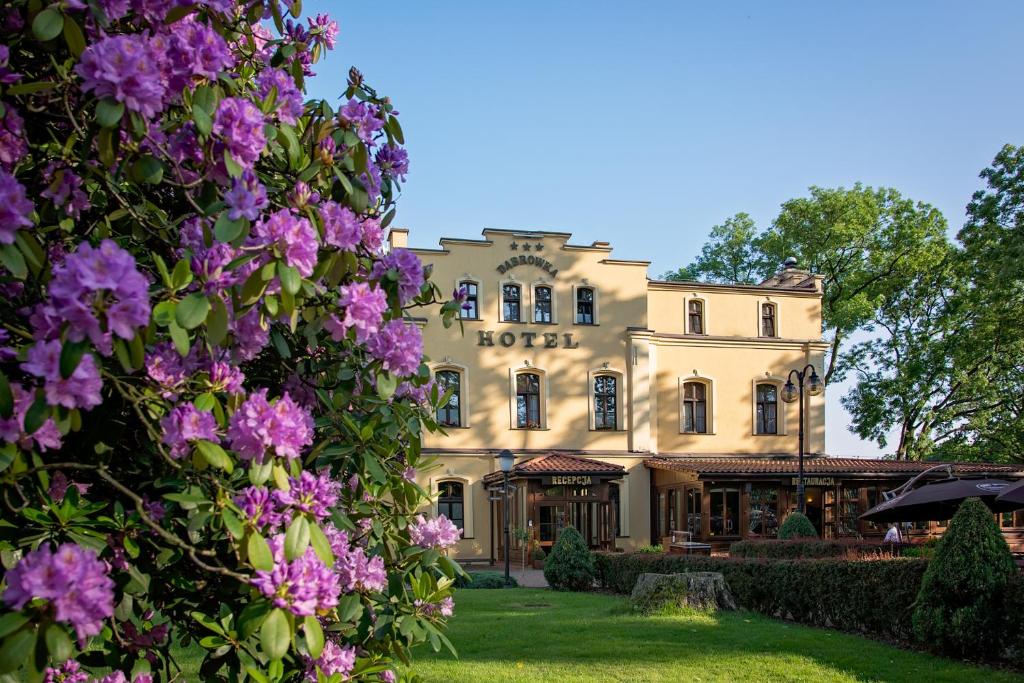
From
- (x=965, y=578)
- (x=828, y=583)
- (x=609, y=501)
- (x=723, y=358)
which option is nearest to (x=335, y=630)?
(x=965, y=578)

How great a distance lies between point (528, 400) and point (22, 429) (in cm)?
2774

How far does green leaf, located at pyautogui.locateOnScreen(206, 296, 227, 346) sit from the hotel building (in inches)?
986

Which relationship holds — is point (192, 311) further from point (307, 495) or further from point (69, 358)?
point (307, 495)

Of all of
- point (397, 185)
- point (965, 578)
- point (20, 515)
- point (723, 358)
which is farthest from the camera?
point (723, 358)

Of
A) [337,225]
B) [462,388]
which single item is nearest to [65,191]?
[337,225]

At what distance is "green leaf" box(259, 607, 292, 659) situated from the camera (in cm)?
196

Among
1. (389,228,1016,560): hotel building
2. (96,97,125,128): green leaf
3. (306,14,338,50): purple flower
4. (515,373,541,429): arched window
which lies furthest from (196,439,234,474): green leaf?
(515,373,541,429): arched window

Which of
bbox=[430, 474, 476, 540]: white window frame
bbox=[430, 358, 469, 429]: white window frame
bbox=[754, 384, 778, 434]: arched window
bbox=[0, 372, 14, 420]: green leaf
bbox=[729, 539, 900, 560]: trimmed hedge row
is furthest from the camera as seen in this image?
bbox=[754, 384, 778, 434]: arched window

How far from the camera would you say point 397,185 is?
320 cm

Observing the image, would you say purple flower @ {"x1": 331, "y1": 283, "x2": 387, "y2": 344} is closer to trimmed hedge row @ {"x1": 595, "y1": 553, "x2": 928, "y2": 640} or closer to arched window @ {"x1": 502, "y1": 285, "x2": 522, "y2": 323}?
trimmed hedge row @ {"x1": 595, "y1": 553, "x2": 928, "y2": 640}

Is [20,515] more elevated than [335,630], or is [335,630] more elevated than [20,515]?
[20,515]

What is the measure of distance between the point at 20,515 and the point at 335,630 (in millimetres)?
862

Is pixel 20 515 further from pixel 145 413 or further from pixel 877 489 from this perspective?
pixel 877 489

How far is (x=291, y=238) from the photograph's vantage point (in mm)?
2176
